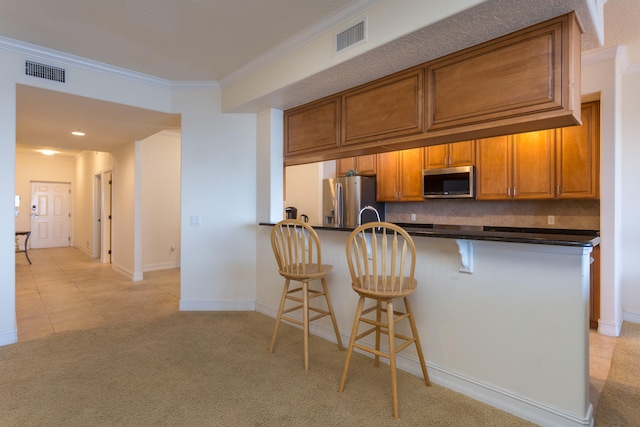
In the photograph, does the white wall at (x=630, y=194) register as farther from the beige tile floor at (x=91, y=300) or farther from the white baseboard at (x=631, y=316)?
the beige tile floor at (x=91, y=300)

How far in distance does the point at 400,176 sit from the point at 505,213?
1.41m

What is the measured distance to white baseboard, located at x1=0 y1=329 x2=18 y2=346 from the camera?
2.85 meters

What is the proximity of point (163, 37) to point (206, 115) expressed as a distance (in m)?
1.12

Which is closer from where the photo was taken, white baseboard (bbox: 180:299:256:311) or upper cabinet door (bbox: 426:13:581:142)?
upper cabinet door (bbox: 426:13:581:142)

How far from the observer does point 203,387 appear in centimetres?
220

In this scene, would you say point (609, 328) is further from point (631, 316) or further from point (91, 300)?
point (91, 300)

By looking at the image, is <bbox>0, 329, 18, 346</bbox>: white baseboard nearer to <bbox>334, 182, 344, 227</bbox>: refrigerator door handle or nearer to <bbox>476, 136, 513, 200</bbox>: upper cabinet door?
<bbox>334, 182, 344, 227</bbox>: refrigerator door handle

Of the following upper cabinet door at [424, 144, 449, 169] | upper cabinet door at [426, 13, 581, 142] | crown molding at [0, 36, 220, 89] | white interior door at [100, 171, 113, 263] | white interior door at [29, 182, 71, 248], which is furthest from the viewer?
white interior door at [29, 182, 71, 248]

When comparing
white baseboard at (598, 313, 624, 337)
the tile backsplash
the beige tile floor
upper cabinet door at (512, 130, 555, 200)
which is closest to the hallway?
the beige tile floor

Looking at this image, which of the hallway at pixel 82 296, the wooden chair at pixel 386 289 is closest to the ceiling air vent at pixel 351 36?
the wooden chair at pixel 386 289

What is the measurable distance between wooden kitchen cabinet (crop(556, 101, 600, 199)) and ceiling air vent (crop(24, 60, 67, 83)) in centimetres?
506

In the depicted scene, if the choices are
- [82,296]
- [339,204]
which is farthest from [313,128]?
[82,296]

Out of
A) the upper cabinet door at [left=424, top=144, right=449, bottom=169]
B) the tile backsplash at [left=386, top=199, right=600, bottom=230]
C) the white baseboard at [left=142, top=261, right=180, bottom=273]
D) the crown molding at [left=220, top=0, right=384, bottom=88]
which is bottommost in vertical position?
the white baseboard at [left=142, top=261, right=180, bottom=273]

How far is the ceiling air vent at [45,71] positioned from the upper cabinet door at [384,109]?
273 cm
